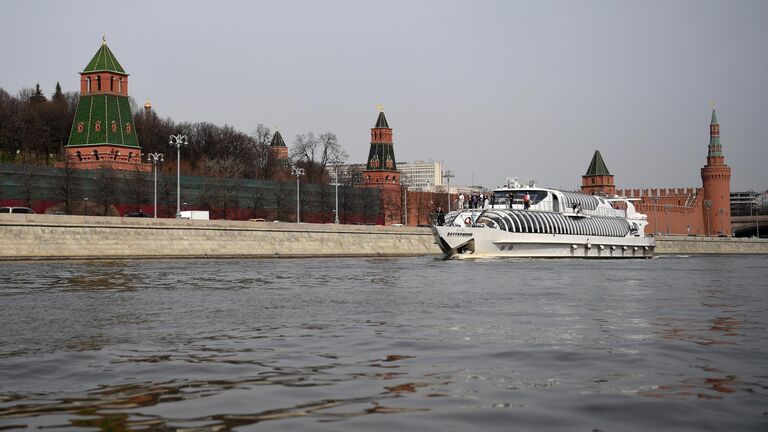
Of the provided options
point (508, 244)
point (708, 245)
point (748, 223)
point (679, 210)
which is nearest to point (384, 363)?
point (508, 244)

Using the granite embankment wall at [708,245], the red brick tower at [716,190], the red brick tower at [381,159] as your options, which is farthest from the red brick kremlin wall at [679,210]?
the red brick tower at [381,159]

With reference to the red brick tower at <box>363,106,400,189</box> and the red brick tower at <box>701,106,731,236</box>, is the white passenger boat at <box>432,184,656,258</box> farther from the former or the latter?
the red brick tower at <box>701,106,731,236</box>

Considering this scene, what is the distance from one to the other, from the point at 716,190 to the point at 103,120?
276 ft

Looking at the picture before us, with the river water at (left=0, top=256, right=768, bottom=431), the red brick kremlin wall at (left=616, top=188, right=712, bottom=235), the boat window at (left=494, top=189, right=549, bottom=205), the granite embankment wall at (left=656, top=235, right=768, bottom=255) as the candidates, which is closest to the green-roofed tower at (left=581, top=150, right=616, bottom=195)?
the red brick kremlin wall at (left=616, top=188, right=712, bottom=235)

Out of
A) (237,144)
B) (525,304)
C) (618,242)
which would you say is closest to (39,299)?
(525,304)

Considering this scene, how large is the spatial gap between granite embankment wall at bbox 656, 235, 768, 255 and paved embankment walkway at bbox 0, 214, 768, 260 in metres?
31.0

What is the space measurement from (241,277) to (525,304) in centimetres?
1308

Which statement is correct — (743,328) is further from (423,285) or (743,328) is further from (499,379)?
(423,285)

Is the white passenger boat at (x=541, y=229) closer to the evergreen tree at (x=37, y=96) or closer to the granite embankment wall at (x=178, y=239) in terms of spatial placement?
→ the granite embankment wall at (x=178, y=239)

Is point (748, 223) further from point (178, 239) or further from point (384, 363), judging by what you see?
point (384, 363)

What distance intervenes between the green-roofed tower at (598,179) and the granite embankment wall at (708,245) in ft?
118

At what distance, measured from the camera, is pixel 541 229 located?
158 ft

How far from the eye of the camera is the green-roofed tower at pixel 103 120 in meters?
85.8

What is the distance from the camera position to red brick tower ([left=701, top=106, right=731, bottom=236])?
13175 cm
